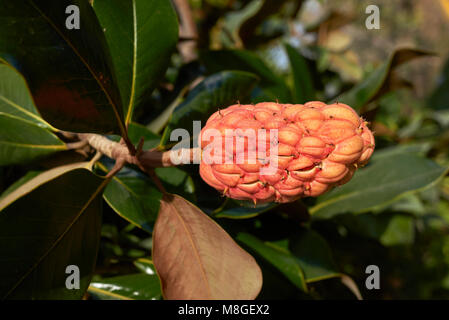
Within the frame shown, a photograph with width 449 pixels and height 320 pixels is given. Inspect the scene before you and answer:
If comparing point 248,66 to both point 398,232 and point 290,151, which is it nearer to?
point 290,151

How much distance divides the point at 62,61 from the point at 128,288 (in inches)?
25.2

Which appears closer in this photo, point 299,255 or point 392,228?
point 299,255

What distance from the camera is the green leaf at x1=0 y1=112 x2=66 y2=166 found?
0.99 meters

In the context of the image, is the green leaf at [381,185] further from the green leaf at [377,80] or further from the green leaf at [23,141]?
the green leaf at [23,141]

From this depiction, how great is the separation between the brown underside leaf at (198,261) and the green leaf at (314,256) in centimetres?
47

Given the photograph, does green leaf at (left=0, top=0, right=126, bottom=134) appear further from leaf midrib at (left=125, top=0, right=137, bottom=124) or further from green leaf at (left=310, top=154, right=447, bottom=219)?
green leaf at (left=310, top=154, right=447, bottom=219)

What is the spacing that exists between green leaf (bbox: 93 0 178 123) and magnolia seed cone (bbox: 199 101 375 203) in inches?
13.7

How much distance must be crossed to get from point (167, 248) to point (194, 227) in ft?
0.23

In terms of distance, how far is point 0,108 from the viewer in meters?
1.07

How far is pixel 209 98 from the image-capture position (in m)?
1.00

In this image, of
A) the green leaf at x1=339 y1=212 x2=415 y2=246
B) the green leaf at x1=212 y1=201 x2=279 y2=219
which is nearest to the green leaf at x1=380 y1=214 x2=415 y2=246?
the green leaf at x1=339 y1=212 x2=415 y2=246

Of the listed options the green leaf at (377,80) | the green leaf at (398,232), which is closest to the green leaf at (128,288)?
the green leaf at (377,80)

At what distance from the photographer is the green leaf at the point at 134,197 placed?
3.07 ft

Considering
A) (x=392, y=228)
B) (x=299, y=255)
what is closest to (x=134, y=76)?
(x=299, y=255)
